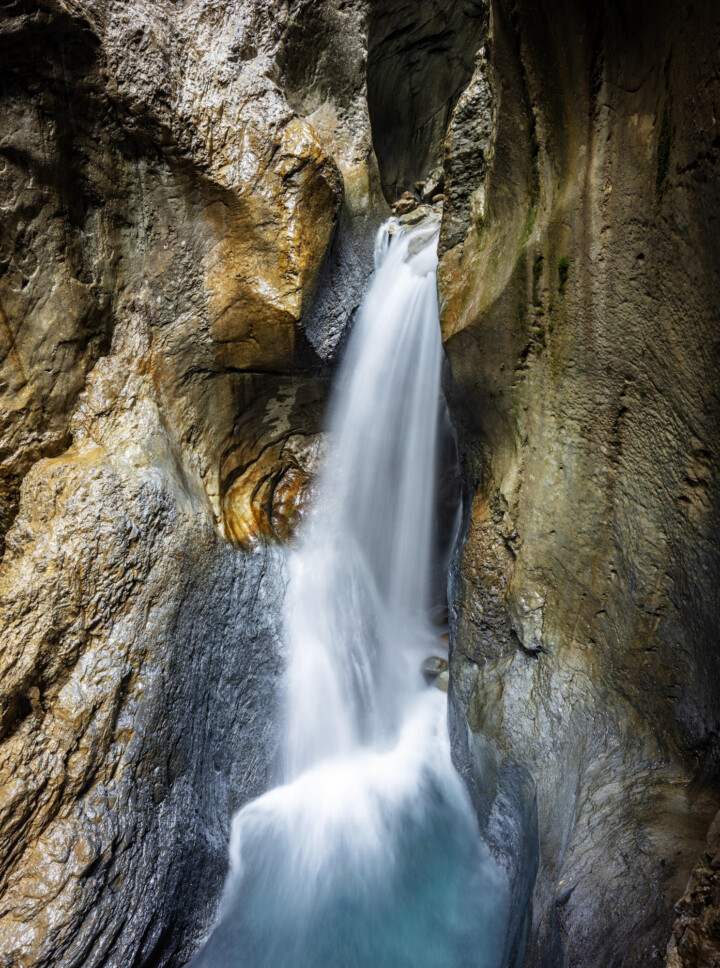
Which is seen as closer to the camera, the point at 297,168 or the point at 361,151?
the point at 297,168

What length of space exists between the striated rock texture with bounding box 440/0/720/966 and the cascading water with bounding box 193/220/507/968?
762 millimetres

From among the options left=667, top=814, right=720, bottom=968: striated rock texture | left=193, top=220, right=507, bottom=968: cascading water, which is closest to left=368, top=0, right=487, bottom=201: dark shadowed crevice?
left=193, top=220, right=507, bottom=968: cascading water

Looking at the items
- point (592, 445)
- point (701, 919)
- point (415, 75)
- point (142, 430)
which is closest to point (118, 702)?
point (142, 430)

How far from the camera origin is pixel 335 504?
5.84 meters

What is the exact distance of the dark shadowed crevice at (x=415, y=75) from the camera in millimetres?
8312

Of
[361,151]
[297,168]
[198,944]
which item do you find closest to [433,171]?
[361,151]

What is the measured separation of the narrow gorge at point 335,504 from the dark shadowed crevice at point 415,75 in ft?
11.2

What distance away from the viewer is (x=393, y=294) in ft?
19.5

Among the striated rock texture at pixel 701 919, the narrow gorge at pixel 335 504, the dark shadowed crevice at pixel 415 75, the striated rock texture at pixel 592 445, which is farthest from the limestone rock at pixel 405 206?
the striated rock texture at pixel 701 919

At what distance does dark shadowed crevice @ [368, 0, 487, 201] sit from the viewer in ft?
27.3

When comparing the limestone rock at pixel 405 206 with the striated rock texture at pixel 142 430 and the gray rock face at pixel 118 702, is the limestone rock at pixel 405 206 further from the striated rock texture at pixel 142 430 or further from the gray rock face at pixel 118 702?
the gray rock face at pixel 118 702

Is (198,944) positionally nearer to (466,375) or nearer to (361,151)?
(466,375)

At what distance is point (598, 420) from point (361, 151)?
5057 millimetres

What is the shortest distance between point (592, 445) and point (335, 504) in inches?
125
